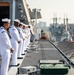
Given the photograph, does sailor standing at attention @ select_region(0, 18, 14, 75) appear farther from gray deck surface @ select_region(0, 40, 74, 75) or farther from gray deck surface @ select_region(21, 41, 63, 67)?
gray deck surface @ select_region(21, 41, 63, 67)

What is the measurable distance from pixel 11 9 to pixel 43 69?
19.5 metres

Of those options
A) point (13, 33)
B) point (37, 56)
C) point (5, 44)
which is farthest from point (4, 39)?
point (37, 56)

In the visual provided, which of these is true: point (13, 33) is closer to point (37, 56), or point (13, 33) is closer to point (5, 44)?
point (5, 44)

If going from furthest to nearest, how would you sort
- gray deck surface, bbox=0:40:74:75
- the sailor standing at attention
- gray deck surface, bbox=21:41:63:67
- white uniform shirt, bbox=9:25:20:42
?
gray deck surface, bbox=21:41:63:67
gray deck surface, bbox=0:40:74:75
white uniform shirt, bbox=9:25:20:42
the sailor standing at attention

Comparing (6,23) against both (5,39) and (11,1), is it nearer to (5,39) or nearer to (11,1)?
(5,39)

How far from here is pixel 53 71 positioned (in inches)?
331

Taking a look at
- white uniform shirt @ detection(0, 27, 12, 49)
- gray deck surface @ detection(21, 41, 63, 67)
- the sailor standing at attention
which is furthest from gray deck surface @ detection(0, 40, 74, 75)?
white uniform shirt @ detection(0, 27, 12, 49)

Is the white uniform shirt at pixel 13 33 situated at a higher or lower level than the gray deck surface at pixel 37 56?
higher

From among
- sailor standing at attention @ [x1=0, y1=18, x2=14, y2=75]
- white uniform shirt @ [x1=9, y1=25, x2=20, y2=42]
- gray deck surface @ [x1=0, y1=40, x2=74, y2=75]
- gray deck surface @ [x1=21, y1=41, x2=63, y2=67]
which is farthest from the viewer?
gray deck surface @ [x1=21, y1=41, x2=63, y2=67]

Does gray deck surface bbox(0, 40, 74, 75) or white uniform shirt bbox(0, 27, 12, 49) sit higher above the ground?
white uniform shirt bbox(0, 27, 12, 49)

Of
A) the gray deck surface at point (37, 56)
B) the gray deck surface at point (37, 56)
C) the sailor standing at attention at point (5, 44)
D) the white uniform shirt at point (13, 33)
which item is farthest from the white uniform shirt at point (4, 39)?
the gray deck surface at point (37, 56)

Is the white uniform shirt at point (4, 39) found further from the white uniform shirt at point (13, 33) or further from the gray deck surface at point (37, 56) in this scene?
the white uniform shirt at point (13, 33)

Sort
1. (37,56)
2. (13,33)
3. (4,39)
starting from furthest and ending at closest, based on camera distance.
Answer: (37,56) → (13,33) → (4,39)

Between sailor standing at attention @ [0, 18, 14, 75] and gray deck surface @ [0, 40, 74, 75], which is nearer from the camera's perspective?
sailor standing at attention @ [0, 18, 14, 75]
